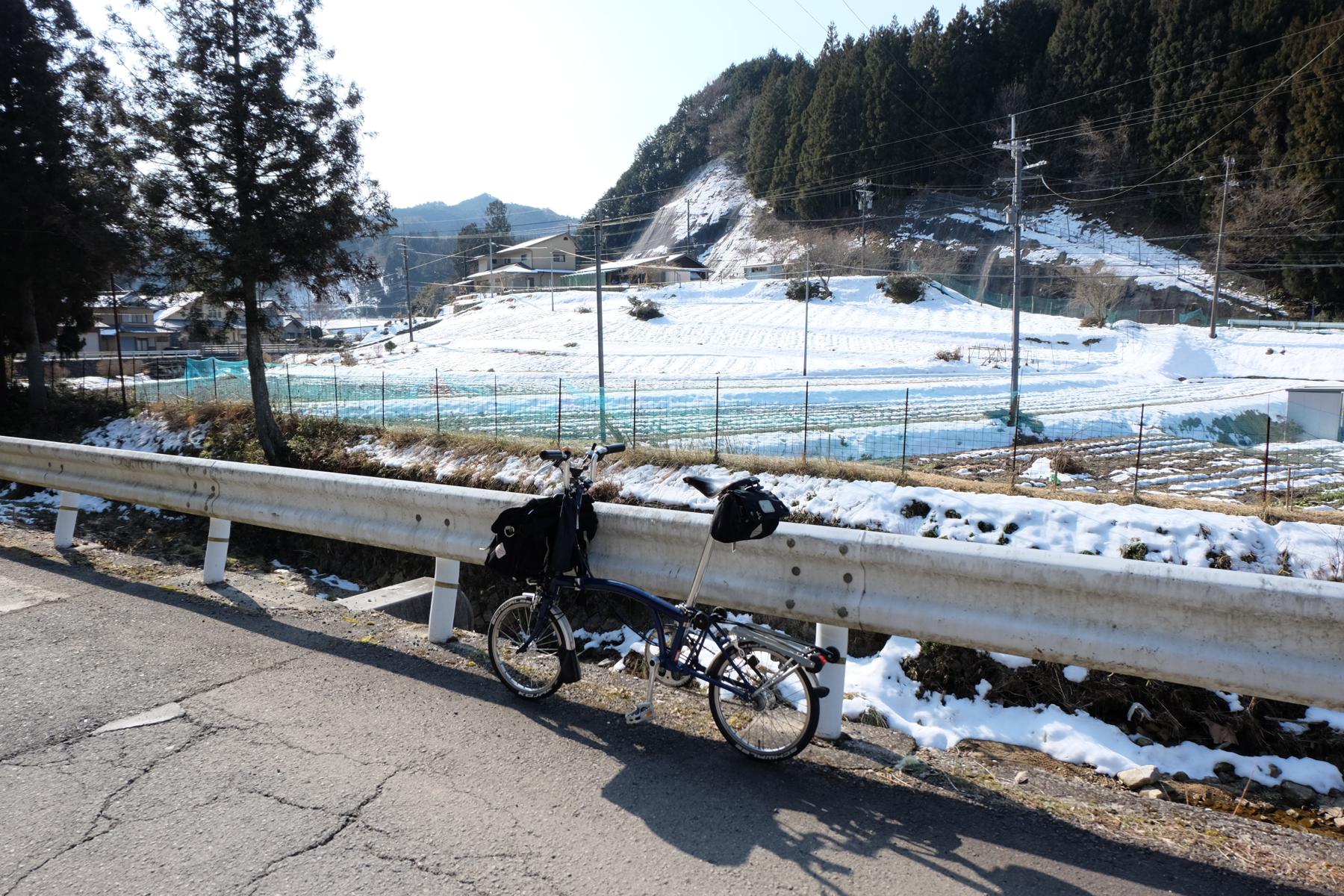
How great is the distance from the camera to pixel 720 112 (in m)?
143

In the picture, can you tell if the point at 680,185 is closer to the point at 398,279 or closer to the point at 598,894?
the point at 398,279

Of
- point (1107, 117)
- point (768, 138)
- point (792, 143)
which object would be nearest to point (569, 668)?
point (1107, 117)

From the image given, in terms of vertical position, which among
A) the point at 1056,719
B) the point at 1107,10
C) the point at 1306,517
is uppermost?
the point at 1107,10

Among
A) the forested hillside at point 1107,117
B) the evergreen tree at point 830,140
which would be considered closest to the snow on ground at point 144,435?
the forested hillside at point 1107,117

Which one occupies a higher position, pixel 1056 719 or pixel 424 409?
pixel 424 409

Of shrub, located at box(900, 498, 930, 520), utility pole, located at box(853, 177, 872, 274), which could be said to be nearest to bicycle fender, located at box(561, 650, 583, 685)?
shrub, located at box(900, 498, 930, 520)

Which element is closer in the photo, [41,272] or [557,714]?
[557,714]

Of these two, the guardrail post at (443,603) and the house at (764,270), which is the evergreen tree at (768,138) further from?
the guardrail post at (443,603)

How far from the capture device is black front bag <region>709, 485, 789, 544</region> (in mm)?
3797

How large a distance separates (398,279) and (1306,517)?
198 metres

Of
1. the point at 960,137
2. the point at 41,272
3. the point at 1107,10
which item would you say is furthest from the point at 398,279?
the point at 41,272

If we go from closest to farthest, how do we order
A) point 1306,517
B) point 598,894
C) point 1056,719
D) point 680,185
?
1. point 598,894
2. point 1056,719
3. point 1306,517
4. point 680,185

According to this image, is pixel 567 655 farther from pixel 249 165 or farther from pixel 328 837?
pixel 249 165

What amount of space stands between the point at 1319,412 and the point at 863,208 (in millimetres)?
68419
